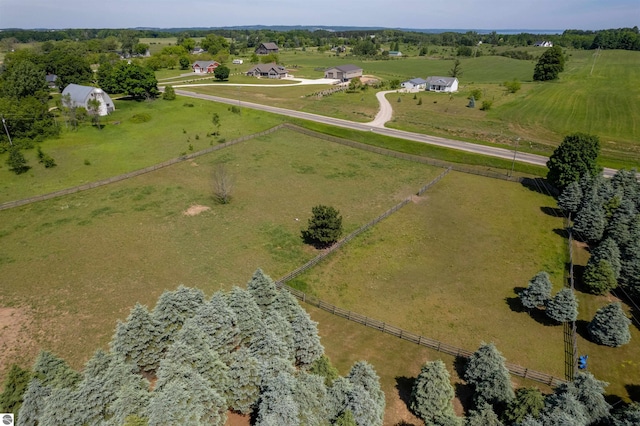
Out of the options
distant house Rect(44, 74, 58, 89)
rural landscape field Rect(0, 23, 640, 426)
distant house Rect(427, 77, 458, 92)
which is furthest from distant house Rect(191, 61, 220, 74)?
distant house Rect(427, 77, 458, 92)

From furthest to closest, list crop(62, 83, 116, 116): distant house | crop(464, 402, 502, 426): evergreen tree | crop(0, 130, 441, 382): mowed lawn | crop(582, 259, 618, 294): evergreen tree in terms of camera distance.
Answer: crop(62, 83, 116, 116): distant house, crop(582, 259, 618, 294): evergreen tree, crop(0, 130, 441, 382): mowed lawn, crop(464, 402, 502, 426): evergreen tree

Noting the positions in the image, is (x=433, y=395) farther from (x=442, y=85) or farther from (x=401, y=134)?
(x=442, y=85)

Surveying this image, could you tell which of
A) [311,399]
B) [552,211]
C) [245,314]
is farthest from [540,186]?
[311,399]

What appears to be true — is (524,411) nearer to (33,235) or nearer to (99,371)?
(99,371)

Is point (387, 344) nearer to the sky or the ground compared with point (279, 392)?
nearer to the ground

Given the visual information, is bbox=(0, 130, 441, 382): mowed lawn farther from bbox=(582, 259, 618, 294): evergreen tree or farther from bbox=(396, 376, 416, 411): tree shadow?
bbox=(582, 259, 618, 294): evergreen tree

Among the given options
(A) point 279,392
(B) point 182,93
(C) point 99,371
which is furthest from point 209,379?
(B) point 182,93
